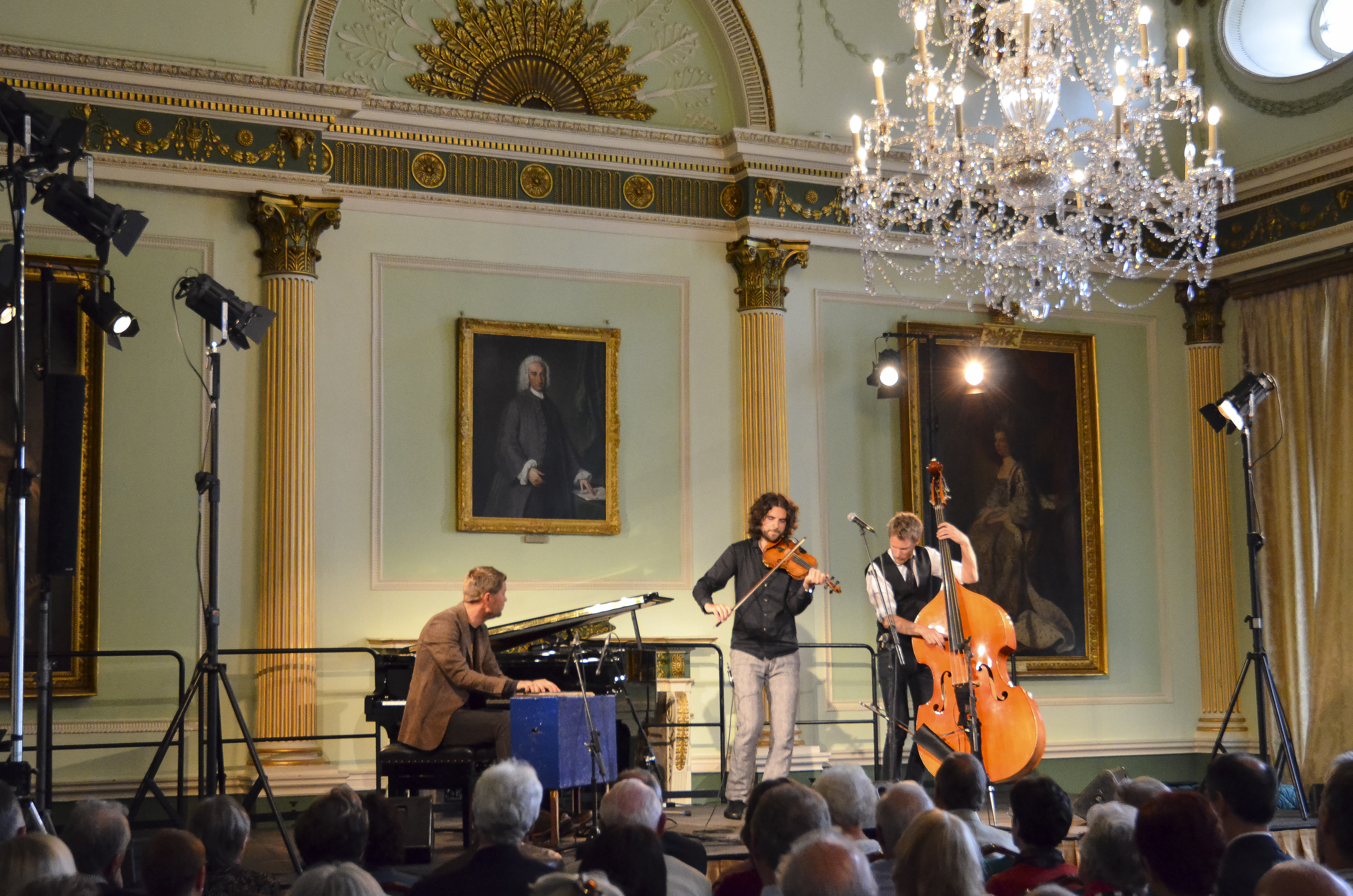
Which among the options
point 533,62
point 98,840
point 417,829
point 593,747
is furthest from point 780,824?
point 533,62

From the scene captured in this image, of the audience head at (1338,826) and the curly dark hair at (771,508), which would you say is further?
the curly dark hair at (771,508)

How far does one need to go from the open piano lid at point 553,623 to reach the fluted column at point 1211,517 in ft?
16.3

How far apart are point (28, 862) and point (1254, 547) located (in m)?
7.36

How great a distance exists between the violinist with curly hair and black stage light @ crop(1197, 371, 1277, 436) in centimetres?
296

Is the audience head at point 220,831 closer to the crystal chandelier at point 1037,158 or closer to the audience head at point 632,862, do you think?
the audience head at point 632,862

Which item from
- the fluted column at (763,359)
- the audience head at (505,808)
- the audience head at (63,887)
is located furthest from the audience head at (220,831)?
the fluted column at (763,359)

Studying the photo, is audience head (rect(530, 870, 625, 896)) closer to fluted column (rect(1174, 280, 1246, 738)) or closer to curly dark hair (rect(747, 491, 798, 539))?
curly dark hair (rect(747, 491, 798, 539))

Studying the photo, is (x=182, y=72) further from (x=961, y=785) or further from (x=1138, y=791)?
(x=1138, y=791)

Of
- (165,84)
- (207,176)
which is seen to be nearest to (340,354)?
(207,176)

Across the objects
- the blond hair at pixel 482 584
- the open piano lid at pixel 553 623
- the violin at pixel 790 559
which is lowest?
the open piano lid at pixel 553 623

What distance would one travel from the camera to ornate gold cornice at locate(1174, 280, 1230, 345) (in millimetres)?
10695

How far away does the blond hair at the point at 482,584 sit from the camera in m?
6.87

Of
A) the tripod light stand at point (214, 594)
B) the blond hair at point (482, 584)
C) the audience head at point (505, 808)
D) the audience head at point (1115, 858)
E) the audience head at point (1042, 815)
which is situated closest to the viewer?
the audience head at point (1115, 858)

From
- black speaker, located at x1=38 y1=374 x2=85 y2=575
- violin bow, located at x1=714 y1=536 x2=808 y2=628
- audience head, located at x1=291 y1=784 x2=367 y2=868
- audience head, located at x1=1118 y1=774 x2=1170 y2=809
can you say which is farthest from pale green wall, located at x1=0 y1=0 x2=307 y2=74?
audience head, located at x1=1118 y1=774 x2=1170 y2=809
